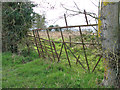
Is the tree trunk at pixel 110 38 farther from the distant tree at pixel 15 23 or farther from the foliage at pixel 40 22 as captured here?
the distant tree at pixel 15 23

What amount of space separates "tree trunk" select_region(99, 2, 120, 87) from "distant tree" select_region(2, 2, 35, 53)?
6962 mm

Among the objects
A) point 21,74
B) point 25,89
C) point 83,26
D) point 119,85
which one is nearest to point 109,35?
point 83,26

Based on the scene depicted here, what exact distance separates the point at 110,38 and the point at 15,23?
315 inches

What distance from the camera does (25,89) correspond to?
388cm

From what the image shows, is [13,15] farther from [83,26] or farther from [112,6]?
[112,6]

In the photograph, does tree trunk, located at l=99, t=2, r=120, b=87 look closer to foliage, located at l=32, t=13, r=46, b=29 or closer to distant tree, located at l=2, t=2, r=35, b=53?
foliage, located at l=32, t=13, r=46, b=29

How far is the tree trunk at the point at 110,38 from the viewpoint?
310 centimetres

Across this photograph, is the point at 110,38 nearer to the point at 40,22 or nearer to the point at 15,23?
the point at 40,22

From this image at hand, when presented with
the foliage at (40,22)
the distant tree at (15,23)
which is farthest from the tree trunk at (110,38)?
the distant tree at (15,23)

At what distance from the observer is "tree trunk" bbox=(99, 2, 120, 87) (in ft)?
10.2

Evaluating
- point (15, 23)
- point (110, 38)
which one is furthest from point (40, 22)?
point (110, 38)

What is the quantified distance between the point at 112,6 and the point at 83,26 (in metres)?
1.18

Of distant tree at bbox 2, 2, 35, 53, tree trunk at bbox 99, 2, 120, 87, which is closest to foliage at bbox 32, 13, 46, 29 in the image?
distant tree at bbox 2, 2, 35, 53

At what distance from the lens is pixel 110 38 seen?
3217mm
